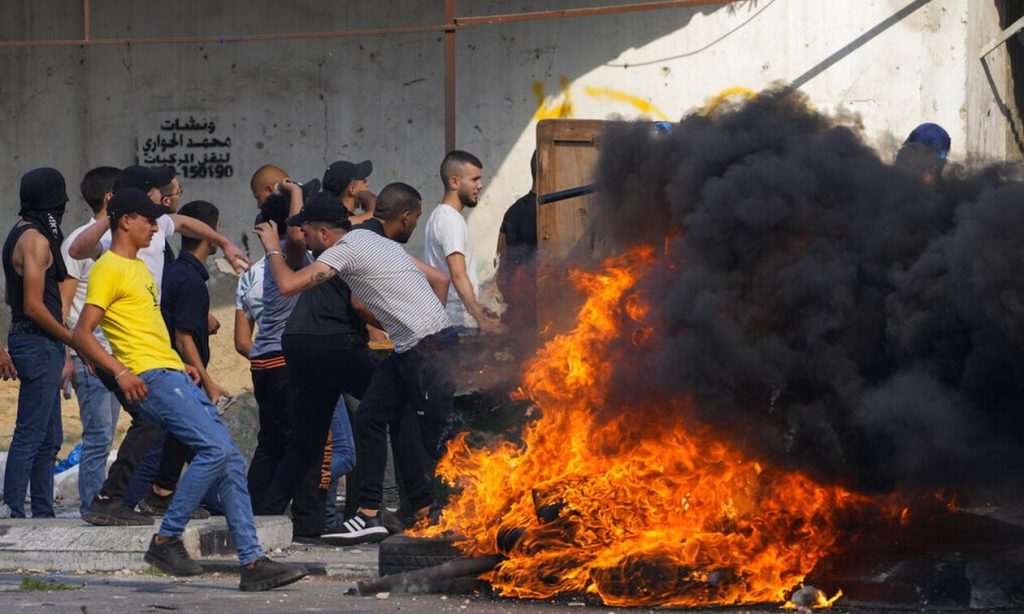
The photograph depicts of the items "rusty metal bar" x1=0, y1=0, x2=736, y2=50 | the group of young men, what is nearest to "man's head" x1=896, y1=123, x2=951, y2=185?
the group of young men

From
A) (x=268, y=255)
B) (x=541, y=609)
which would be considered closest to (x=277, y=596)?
(x=541, y=609)

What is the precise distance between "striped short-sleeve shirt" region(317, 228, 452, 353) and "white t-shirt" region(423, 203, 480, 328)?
0.90 m

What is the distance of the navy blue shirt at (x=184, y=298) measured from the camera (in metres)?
9.00

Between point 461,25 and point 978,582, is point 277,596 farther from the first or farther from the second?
point 461,25

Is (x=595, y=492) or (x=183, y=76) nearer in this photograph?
(x=595, y=492)

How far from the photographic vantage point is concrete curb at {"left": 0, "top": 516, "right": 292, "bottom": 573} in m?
8.01

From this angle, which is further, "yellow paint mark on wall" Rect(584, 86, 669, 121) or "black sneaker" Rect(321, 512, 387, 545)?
"yellow paint mark on wall" Rect(584, 86, 669, 121)

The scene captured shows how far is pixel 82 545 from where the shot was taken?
8.08 metres

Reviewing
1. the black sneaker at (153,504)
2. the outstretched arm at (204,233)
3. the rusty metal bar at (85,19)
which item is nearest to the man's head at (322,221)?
the outstretched arm at (204,233)

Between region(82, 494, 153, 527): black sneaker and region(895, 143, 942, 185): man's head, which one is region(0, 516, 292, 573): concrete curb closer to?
region(82, 494, 153, 527): black sneaker

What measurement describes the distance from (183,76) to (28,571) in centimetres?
672

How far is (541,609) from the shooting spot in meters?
6.57

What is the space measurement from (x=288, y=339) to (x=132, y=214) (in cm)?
151

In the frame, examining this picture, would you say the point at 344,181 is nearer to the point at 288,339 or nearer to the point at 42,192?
the point at 288,339
